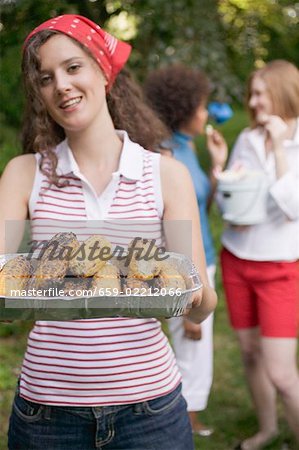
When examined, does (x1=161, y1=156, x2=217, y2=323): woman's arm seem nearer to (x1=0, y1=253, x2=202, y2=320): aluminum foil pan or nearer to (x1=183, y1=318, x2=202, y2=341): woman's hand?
(x1=0, y1=253, x2=202, y2=320): aluminum foil pan

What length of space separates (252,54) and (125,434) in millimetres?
7644

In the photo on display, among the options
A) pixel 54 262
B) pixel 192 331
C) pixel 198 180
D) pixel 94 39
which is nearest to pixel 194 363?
pixel 192 331

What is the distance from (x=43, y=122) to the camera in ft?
6.35

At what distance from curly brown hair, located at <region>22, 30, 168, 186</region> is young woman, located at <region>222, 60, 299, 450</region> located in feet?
3.66

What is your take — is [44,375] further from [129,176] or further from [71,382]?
[129,176]

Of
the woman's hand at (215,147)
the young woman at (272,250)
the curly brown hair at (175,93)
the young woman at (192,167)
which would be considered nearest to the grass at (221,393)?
the young woman at (192,167)

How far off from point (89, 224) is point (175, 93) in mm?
2111

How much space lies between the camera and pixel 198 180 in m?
3.53

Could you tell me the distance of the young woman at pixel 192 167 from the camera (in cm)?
356

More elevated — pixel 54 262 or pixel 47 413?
pixel 54 262

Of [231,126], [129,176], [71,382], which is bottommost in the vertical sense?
[231,126]

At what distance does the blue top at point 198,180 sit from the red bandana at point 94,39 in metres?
1.57

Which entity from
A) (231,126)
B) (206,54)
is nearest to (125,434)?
(206,54)

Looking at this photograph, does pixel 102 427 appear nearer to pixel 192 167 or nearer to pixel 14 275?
pixel 14 275
